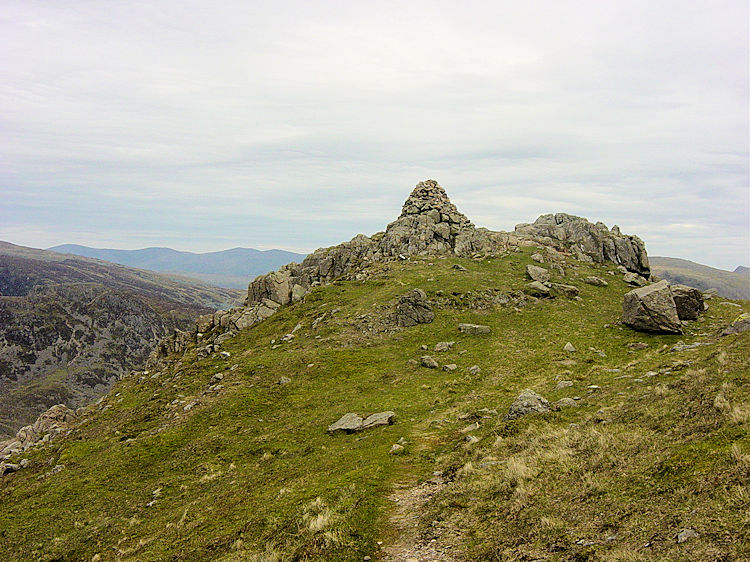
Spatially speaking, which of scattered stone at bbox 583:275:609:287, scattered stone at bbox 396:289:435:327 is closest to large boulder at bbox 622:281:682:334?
scattered stone at bbox 583:275:609:287

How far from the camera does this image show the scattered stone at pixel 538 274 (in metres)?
54.4

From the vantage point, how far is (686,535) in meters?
8.95

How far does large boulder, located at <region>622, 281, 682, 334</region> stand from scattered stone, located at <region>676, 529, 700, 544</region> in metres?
33.4

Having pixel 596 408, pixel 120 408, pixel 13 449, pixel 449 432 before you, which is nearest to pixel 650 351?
pixel 596 408

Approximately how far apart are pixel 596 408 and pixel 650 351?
16.5 m

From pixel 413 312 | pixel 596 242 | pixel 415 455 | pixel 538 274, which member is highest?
pixel 596 242

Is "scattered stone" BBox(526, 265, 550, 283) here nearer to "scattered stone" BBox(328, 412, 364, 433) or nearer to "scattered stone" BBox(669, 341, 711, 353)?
"scattered stone" BBox(669, 341, 711, 353)

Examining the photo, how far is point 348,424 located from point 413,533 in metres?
12.8

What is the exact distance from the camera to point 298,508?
1562cm

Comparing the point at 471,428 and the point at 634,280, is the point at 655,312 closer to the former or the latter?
the point at 471,428

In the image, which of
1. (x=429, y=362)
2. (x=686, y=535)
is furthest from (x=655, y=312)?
(x=686, y=535)

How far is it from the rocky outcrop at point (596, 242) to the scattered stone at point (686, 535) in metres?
67.7

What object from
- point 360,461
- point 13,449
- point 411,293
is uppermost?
point 411,293

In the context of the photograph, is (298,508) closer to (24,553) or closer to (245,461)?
(245,461)
